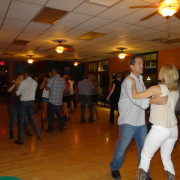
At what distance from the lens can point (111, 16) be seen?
389cm

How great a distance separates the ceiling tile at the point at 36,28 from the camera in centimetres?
453

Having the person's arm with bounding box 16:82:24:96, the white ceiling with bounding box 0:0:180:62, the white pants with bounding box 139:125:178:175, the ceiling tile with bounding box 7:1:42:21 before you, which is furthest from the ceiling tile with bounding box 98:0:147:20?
the white pants with bounding box 139:125:178:175

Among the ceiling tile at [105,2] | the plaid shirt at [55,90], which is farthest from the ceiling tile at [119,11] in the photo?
the plaid shirt at [55,90]

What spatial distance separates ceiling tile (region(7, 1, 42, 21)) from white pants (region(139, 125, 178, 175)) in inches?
109

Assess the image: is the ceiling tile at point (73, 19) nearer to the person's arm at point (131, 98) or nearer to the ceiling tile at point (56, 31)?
the ceiling tile at point (56, 31)

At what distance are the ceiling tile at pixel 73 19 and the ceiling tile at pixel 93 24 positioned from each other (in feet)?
0.51

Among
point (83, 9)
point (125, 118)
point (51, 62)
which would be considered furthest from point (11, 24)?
point (51, 62)

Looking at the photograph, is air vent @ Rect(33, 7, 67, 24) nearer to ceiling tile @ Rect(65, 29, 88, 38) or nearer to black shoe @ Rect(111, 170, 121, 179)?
ceiling tile @ Rect(65, 29, 88, 38)

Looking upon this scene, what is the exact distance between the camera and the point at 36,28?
4836mm

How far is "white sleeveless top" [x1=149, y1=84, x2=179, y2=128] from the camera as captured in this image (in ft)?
6.37

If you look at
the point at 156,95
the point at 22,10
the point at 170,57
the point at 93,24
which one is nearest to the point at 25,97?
the point at 22,10

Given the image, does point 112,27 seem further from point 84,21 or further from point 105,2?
point 105,2

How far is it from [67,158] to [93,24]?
285 centimetres

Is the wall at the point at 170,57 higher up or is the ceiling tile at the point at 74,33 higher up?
the ceiling tile at the point at 74,33
